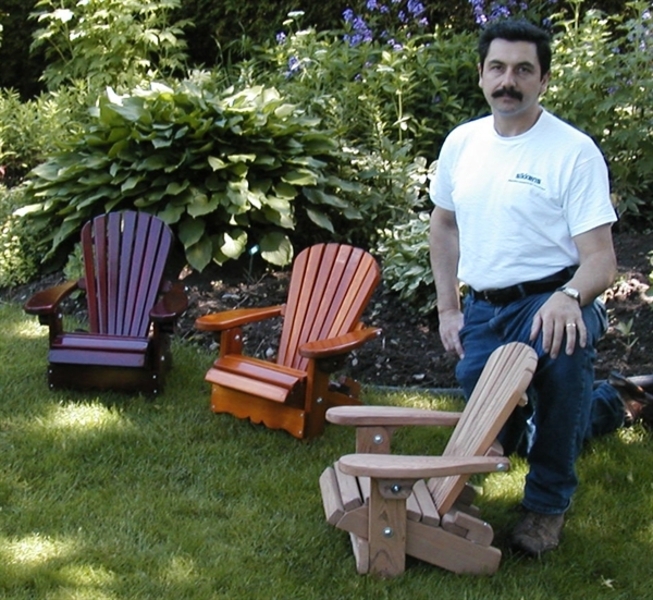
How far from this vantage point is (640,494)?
393 cm

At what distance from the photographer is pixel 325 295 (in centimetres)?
492

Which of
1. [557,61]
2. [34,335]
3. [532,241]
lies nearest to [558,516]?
[532,241]

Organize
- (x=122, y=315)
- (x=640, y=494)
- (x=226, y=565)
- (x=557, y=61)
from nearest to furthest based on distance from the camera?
(x=226, y=565) → (x=640, y=494) → (x=122, y=315) → (x=557, y=61)

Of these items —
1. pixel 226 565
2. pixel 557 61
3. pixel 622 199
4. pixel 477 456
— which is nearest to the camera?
pixel 477 456

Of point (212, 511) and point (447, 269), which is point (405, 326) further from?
point (212, 511)

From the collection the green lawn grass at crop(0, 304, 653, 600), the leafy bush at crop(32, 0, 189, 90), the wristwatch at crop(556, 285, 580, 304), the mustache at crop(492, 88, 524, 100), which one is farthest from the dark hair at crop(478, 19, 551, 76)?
the leafy bush at crop(32, 0, 189, 90)

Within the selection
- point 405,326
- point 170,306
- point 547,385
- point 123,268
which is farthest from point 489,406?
point 123,268

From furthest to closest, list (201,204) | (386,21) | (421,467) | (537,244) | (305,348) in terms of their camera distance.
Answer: (386,21)
(201,204)
(305,348)
(537,244)
(421,467)

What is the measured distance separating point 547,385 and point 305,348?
130 cm

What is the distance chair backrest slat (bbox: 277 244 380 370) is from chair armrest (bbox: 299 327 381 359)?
185 millimetres

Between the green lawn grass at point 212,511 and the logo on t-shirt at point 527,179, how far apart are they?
127 cm

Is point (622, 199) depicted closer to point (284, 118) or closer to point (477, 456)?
point (284, 118)

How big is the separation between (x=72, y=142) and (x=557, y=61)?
330 centimetres

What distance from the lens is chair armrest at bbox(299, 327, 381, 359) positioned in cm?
431
